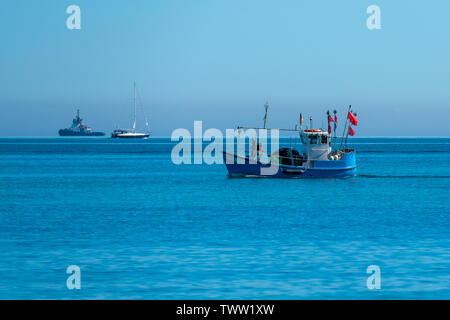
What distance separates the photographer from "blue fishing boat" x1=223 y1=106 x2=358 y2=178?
6950cm

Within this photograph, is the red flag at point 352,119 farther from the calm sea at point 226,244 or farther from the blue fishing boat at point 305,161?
the calm sea at point 226,244

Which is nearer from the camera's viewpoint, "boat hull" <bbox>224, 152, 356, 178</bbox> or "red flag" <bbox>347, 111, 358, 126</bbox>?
"red flag" <bbox>347, 111, 358, 126</bbox>

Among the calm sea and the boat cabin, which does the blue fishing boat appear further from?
the calm sea

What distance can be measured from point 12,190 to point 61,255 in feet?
136

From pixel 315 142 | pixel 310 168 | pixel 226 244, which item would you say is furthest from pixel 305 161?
pixel 226 244

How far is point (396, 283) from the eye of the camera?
78.4 ft

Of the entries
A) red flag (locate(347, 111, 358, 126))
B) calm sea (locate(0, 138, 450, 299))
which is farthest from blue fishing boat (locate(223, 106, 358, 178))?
calm sea (locate(0, 138, 450, 299))

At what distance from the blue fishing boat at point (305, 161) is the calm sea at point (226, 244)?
258 inches

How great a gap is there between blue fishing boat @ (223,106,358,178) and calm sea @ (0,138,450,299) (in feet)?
21.5

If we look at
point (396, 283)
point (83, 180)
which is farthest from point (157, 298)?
point (83, 180)

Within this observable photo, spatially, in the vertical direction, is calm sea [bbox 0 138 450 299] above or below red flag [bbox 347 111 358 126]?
below
